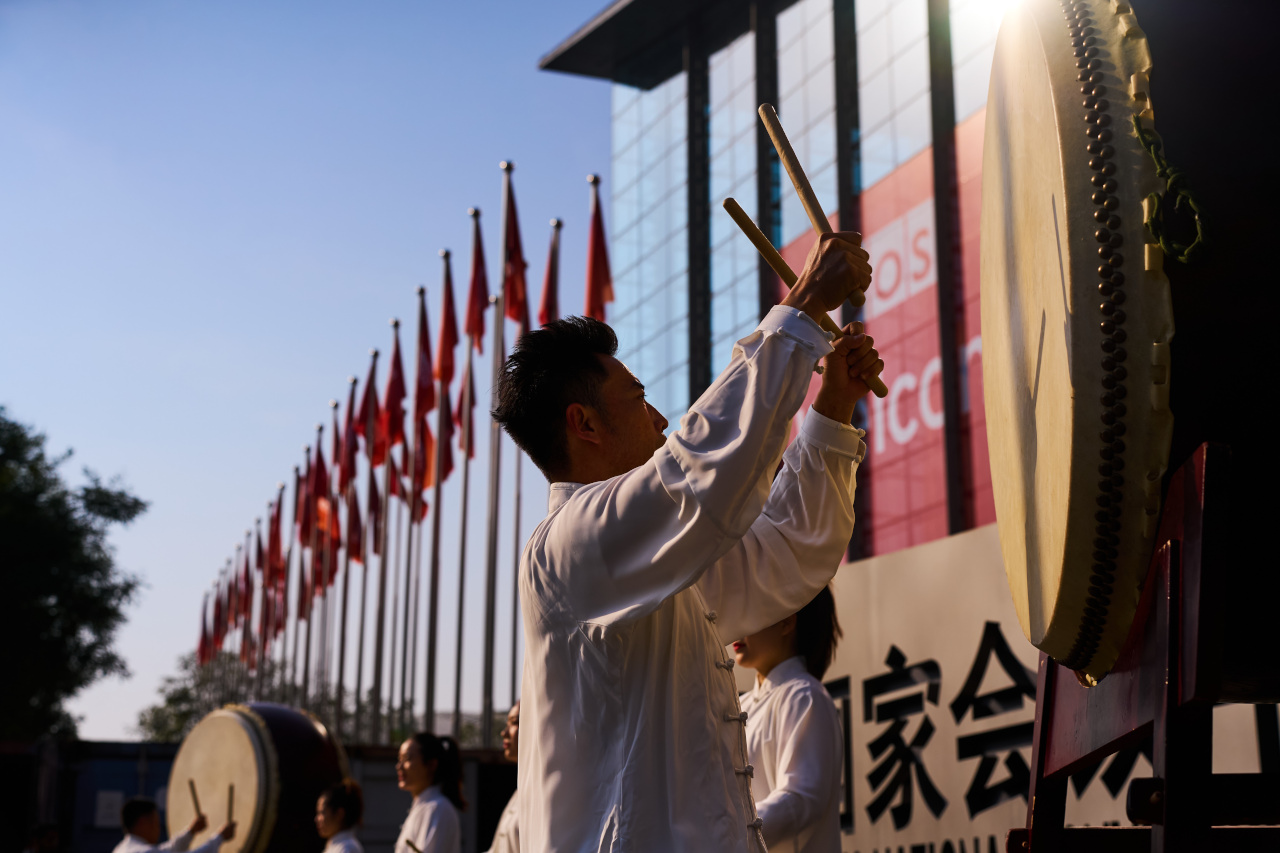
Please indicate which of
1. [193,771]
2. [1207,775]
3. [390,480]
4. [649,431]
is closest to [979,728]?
[649,431]

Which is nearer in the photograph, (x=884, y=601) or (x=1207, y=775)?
(x=1207, y=775)

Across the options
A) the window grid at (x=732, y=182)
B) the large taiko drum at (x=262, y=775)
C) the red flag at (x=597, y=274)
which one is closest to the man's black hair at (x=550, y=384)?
the large taiko drum at (x=262, y=775)

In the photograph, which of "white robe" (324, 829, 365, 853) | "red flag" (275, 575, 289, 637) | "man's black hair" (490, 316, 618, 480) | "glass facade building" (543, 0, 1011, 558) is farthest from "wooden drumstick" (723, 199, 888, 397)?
"red flag" (275, 575, 289, 637)

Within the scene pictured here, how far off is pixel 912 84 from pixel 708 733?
15.9 meters

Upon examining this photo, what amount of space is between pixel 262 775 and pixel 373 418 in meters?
8.89

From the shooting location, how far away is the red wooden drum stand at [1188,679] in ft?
4.25

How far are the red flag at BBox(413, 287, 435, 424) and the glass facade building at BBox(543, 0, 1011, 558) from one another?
4.94m

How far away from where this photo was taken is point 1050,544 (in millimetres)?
1573

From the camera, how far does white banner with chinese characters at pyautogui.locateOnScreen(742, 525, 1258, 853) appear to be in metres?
4.38

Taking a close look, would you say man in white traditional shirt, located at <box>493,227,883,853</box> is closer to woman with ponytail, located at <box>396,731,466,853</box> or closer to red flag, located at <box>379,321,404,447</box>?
woman with ponytail, located at <box>396,731,466,853</box>

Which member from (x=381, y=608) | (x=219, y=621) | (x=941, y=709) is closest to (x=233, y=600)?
(x=219, y=621)

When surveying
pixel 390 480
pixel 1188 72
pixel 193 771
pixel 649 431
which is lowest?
pixel 193 771

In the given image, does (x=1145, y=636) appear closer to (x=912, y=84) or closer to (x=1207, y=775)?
(x=1207, y=775)

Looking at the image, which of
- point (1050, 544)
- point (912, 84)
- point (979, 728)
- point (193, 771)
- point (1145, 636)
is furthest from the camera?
point (912, 84)
